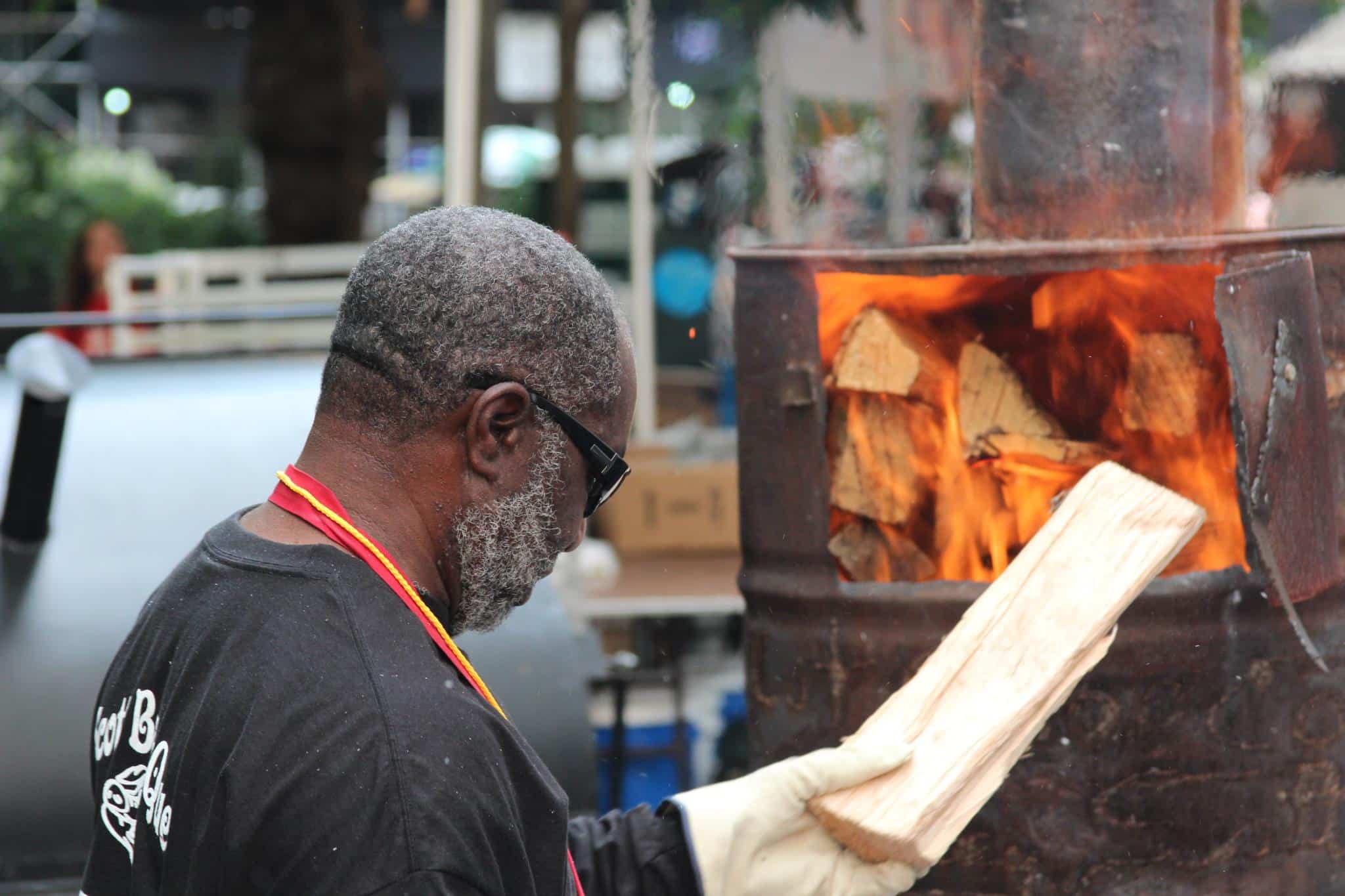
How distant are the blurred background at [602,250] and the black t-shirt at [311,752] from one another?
6.65 ft

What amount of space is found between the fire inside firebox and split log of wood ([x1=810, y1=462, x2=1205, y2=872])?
348mm

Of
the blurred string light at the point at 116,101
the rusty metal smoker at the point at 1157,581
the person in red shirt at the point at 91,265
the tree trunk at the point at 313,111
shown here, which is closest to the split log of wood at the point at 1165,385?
the rusty metal smoker at the point at 1157,581

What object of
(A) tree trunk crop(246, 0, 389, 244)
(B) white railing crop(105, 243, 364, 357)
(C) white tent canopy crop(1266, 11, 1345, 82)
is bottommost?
(B) white railing crop(105, 243, 364, 357)

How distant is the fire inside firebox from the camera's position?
2.51m

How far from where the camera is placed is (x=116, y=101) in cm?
1914

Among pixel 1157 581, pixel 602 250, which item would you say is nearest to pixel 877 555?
pixel 1157 581

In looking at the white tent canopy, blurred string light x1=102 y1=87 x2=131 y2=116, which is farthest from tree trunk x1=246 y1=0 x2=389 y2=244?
blurred string light x1=102 y1=87 x2=131 y2=116

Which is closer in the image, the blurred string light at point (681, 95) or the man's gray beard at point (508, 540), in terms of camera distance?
the man's gray beard at point (508, 540)

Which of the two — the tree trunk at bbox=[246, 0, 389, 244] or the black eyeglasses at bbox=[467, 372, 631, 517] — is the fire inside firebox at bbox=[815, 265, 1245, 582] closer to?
the black eyeglasses at bbox=[467, 372, 631, 517]

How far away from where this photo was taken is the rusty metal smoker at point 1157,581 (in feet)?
7.91

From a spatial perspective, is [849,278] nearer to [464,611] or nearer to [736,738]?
[464,611]

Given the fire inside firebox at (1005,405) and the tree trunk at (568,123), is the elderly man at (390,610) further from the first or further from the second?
the tree trunk at (568,123)

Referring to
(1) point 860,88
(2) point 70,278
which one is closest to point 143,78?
(2) point 70,278

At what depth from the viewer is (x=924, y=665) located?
6.90 ft
